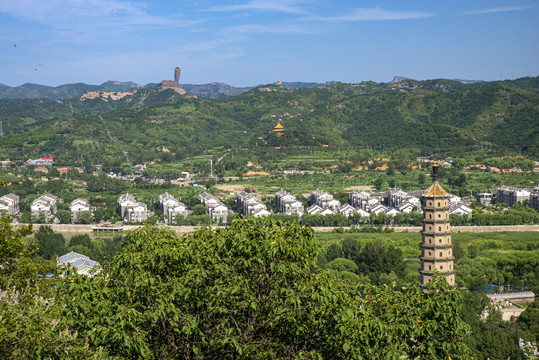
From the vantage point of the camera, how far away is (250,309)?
34.5 ft

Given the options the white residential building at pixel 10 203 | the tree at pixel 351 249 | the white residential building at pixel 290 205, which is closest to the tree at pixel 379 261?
the tree at pixel 351 249

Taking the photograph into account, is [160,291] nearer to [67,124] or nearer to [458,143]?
[458,143]

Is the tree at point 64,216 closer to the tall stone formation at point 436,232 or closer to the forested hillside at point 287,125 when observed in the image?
the forested hillside at point 287,125

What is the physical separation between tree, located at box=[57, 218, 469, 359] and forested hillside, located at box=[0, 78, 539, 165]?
89.3 metres

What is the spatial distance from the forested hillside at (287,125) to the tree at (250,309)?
89.3 meters

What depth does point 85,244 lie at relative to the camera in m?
43.9

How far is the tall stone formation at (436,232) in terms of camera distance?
82.3 feet

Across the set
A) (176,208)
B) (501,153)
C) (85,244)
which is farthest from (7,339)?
(501,153)

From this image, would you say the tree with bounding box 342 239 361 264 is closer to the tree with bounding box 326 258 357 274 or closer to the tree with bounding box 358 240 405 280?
the tree with bounding box 358 240 405 280

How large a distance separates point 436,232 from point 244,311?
1643 centimetres

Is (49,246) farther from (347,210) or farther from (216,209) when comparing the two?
(347,210)

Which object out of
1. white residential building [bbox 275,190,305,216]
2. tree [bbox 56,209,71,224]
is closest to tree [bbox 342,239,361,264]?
white residential building [bbox 275,190,305,216]

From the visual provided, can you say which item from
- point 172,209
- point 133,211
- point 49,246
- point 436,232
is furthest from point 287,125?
point 436,232

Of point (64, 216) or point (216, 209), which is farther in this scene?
point (216, 209)
